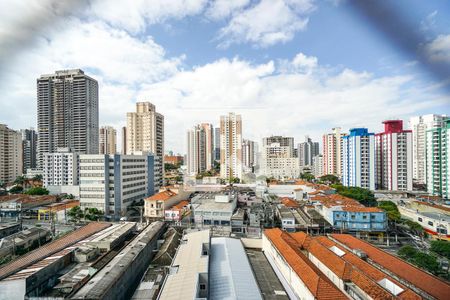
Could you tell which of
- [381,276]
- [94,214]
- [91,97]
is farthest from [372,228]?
[91,97]

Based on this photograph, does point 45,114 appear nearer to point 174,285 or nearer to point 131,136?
point 131,136

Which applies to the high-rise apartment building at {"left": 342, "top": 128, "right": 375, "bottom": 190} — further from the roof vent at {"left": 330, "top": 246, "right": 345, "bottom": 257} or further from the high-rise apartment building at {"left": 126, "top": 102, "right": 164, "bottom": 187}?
the high-rise apartment building at {"left": 126, "top": 102, "right": 164, "bottom": 187}

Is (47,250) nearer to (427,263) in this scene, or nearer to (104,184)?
(104,184)

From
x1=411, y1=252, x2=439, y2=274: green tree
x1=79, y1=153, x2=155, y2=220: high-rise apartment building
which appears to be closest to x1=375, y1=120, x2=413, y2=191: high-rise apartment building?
x1=411, y1=252, x2=439, y2=274: green tree

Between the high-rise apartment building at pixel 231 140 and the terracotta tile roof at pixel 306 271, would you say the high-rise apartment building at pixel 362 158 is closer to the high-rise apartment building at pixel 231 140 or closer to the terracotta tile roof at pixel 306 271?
the high-rise apartment building at pixel 231 140

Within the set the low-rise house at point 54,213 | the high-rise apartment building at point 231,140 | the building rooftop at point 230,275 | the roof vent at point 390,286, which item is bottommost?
the low-rise house at point 54,213

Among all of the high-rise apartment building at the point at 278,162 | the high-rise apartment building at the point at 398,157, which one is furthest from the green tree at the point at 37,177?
the high-rise apartment building at the point at 398,157

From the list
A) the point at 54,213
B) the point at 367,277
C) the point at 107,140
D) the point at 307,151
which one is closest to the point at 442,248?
the point at 367,277
